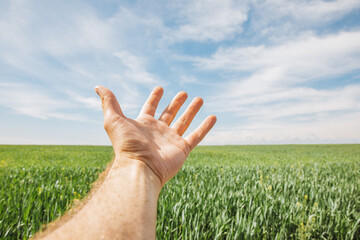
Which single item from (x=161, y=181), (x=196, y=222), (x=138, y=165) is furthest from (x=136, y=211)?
(x=196, y=222)

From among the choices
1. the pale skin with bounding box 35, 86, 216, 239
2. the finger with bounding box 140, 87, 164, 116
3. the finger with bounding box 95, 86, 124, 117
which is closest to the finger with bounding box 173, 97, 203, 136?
the pale skin with bounding box 35, 86, 216, 239

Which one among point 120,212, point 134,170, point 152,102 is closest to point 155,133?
point 152,102

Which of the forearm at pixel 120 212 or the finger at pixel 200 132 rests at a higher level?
the finger at pixel 200 132

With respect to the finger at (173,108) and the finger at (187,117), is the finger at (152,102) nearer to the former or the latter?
the finger at (173,108)

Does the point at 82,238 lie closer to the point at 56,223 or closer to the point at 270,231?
the point at 56,223

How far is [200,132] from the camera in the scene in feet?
8.31

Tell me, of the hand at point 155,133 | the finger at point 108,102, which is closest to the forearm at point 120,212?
the hand at point 155,133

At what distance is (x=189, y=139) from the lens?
2430 mm

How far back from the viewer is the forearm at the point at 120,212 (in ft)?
3.83

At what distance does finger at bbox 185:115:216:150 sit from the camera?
95.5 inches

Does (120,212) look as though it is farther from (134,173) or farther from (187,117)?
(187,117)

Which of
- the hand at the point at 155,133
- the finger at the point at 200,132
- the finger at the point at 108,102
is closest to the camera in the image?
the hand at the point at 155,133

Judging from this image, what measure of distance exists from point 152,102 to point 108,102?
2.16 ft

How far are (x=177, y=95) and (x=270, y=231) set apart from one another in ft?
9.15
